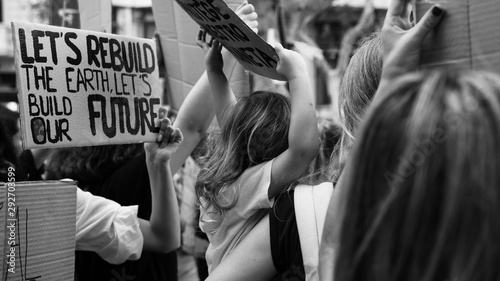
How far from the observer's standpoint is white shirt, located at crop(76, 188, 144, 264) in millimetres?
2609

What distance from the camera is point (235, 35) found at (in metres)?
2.33

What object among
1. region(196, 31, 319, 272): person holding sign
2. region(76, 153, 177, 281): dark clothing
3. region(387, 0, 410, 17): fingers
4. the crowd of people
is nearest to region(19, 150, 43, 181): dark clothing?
the crowd of people

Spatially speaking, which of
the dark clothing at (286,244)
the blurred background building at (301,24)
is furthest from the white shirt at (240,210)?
the blurred background building at (301,24)

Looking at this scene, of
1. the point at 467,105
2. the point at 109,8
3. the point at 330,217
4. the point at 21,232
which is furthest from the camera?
the point at 109,8

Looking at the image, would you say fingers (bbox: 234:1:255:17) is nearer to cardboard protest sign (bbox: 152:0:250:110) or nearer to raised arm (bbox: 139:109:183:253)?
cardboard protest sign (bbox: 152:0:250:110)

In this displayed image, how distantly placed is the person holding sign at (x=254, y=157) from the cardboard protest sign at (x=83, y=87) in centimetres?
33

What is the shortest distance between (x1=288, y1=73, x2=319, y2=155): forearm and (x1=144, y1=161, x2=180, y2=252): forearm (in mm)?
737

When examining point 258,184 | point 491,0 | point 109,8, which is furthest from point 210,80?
point 491,0

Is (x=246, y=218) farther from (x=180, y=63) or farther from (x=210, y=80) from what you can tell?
(x=180, y=63)

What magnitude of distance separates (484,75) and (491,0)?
35cm

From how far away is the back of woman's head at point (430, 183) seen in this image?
101 centimetres

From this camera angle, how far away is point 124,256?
269 cm

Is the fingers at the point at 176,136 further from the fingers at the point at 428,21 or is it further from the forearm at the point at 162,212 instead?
the fingers at the point at 428,21

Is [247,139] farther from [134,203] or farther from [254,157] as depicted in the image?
[134,203]
